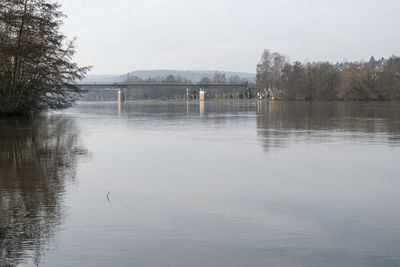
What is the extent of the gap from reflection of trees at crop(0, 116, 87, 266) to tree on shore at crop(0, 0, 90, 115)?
19.8 metres

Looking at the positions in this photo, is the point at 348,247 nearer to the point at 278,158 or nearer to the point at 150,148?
the point at 278,158

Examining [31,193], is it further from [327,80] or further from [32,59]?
[327,80]

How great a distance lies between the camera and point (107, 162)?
17.0m

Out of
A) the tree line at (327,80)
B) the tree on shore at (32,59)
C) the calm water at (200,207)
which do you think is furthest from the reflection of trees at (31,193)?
the tree line at (327,80)

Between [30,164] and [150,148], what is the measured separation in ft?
20.0

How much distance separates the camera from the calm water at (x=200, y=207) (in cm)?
738

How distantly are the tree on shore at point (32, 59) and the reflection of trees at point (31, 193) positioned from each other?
1980 cm

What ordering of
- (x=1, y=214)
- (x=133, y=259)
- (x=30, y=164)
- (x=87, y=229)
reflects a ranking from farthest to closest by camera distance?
(x=30, y=164)
(x=1, y=214)
(x=87, y=229)
(x=133, y=259)

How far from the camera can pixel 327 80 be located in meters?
141

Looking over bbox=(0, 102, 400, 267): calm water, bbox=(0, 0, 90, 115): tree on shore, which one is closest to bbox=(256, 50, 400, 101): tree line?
bbox=(0, 0, 90, 115): tree on shore

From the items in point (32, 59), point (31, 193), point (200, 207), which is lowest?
point (200, 207)

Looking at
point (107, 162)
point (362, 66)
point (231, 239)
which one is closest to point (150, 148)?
point (107, 162)

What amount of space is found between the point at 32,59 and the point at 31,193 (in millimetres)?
31319

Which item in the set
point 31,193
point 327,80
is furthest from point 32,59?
point 327,80
